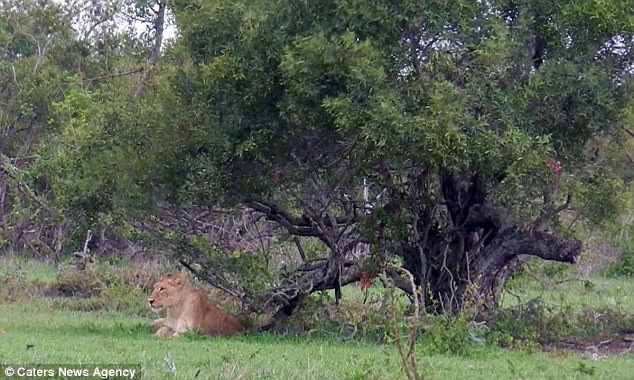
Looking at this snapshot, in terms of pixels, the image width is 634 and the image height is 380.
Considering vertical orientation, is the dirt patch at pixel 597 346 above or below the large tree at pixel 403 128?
below

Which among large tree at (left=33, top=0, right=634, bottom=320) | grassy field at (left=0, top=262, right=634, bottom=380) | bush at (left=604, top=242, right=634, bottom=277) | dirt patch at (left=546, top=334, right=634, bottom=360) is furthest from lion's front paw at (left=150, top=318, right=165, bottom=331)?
bush at (left=604, top=242, right=634, bottom=277)

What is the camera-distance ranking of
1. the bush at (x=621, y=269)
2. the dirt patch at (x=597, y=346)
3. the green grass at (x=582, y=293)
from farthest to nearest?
the bush at (x=621, y=269)
the green grass at (x=582, y=293)
the dirt patch at (x=597, y=346)

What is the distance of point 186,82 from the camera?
1391 cm

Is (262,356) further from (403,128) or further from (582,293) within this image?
(582,293)

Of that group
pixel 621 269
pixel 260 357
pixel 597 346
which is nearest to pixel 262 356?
pixel 260 357

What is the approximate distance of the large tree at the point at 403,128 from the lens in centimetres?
1230

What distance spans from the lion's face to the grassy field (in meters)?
0.41

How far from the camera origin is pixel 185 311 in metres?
14.2

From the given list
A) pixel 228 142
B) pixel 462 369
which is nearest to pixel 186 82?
pixel 228 142

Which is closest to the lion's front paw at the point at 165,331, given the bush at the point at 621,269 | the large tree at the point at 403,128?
the large tree at the point at 403,128

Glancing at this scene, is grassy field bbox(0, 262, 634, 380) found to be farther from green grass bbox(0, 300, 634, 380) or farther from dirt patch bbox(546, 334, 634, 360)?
dirt patch bbox(546, 334, 634, 360)

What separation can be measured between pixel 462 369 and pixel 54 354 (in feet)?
13.0

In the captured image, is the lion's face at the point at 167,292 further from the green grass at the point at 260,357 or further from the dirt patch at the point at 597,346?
the dirt patch at the point at 597,346

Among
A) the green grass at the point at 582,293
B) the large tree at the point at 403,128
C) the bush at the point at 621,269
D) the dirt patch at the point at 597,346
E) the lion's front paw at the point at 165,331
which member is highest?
the large tree at the point at 403,128
